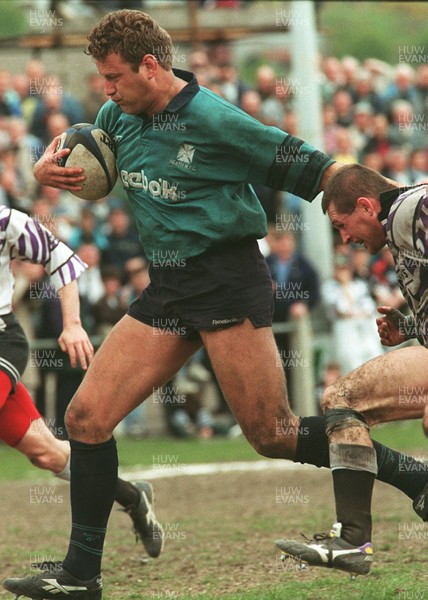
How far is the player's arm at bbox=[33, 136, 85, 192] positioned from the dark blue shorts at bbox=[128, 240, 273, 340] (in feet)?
1.86

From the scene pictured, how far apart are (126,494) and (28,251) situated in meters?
1.57

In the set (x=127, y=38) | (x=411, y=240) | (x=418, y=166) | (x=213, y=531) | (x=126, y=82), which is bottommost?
(x=213, y=531)

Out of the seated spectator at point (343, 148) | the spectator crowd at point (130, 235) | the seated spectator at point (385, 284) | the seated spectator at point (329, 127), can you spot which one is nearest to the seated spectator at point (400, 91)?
the seated spectator at point (329, 127)

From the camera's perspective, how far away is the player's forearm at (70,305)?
20.6 feet

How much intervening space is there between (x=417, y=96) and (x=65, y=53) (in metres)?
5.24

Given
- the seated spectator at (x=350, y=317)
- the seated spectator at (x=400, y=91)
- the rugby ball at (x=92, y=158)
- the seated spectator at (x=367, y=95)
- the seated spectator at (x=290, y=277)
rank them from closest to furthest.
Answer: the rugby ball at (x=92, y=158) < the seated spectator at (x=290, y=277) < the seated spectator at (x=350, y=317) < the seated spectator at (x=367, y=95) < the seated spectator at (x=400, y=91)

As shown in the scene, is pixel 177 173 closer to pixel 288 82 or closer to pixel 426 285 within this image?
pixel 426 285

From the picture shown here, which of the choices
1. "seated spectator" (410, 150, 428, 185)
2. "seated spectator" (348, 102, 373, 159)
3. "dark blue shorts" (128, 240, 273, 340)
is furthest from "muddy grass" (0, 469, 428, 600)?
"seated spectator" (348, 102, 373, 159)

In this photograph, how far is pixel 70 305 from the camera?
250 inches

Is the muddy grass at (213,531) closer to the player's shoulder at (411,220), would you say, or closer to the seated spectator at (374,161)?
the player's shoulder at (411,220)

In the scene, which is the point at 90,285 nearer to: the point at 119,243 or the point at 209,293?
the point at 119,243

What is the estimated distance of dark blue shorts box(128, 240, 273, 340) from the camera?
587 cm

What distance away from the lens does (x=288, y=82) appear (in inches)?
628

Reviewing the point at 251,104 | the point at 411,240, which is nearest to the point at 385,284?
the point at 251,104
